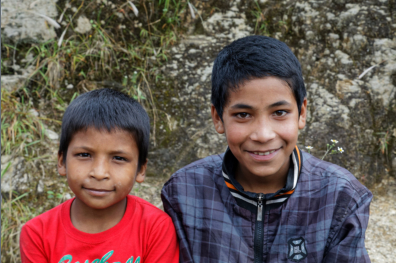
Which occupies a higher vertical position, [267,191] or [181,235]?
[267,191]

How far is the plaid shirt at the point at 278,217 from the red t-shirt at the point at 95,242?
0.16 meters

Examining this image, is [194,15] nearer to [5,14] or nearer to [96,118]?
[5,14]

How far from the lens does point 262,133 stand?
5.51 feet

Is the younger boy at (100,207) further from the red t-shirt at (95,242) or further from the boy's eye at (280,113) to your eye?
the boy's eye at (280,113)

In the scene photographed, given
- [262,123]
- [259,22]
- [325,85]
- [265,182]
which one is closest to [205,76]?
[259,22]

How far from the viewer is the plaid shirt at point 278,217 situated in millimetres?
1719

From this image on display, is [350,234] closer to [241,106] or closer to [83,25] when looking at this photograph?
[241,106]

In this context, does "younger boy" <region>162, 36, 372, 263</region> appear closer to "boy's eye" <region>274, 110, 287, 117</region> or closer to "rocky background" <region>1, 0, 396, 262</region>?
"boy's eye" <region>274, 110, 287, 117</region>

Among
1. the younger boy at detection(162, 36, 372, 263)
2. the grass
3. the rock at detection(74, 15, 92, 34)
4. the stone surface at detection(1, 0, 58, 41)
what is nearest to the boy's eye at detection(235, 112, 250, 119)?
the younger boy at detection(162, 36, 372, 263)

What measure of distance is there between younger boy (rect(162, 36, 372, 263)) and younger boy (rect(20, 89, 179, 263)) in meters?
0.21

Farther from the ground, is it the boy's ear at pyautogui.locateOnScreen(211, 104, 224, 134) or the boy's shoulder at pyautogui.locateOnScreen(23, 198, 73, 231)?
the boy's ear at pyautogui.locateOnScreen(211, 104, 224, 134)

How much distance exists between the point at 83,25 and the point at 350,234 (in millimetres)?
2585

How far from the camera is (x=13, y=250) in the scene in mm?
2654

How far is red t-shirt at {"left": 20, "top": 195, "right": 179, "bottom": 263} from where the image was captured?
1.74 metres
